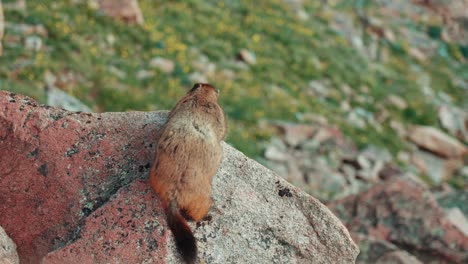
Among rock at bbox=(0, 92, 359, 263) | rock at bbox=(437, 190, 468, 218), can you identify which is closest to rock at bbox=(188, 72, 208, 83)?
rock at bbox=(437, 190, 468, 218)

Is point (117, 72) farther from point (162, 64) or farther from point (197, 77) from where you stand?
point (197, 77)

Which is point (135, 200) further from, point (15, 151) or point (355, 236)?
point (355, 236)

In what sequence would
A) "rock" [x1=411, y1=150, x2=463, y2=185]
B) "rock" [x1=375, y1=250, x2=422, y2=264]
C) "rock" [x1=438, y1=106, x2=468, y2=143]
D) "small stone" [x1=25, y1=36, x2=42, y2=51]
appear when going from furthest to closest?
1. "rock" [x1=438, y1=106, x2=468, y2=143]
2. "rock" [x1=411, y1=150, x2=463, y2=185]
3. "small stone" [x1=25, y1=36, x2=42, y2=51]
4. "rock" [x1=375, y1=250, x2=422, y2=264]

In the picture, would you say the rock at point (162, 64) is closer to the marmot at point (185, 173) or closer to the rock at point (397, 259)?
the rock at point (397, 259)

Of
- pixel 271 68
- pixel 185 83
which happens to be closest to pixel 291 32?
pixel 271 68

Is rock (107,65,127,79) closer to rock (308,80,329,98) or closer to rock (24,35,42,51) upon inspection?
rock (24,35,42,51)
